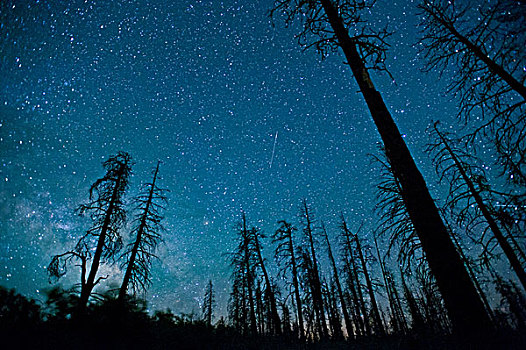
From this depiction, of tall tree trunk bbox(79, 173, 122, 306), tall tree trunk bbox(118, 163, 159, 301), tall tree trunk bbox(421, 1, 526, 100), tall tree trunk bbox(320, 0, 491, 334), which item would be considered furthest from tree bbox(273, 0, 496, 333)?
tall tree trunk bbox(118, 163, 159, 301)

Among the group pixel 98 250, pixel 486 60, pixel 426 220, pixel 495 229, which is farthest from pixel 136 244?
pixel 495 229

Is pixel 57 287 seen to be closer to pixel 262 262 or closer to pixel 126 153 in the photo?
pixel 126 153

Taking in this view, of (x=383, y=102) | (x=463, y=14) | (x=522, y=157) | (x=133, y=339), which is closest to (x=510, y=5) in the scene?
(x=463, y=14)

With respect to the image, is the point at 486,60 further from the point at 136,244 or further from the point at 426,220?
the point at 136,244

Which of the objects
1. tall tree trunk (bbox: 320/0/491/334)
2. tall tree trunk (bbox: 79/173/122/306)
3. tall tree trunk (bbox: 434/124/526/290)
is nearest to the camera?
tall tree trunk (bbox: 320/0/491/334)

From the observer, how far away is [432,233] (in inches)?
109

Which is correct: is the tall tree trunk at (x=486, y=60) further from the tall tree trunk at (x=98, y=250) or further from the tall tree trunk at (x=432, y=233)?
the tall tree trunk at (x=98, y=250)

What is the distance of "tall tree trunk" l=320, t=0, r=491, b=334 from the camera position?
2.36 m

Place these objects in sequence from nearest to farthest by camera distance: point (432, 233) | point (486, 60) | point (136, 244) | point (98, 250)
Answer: point (432, 233) < point (486, 60) < point (98, 250) < point (136, 244)

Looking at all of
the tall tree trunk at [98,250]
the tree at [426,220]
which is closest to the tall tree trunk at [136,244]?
the tall tree trunk at [98,250]

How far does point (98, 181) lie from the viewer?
12016 millimetres

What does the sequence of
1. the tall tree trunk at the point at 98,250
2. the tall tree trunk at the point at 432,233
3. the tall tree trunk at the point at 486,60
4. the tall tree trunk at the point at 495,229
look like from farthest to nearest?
the tall tree trunk at the point at 495,229 → the tall tree trunk at the point at 98,250 → the tall tree trunk at the point at 486,60 → the tall tree trunk at the point at 432,233

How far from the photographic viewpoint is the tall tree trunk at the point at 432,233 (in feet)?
7.74

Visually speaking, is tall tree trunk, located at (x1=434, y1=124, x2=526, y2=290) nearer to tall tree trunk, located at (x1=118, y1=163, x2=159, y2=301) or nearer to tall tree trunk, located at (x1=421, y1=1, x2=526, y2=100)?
tall tree trunk, located at (x1=421, y1=1, x2=526, y2=100)
